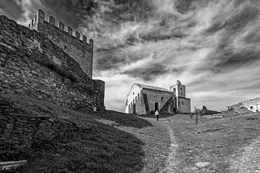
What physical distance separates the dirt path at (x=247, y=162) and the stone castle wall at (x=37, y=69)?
10.5m

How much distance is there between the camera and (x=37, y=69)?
11383mm

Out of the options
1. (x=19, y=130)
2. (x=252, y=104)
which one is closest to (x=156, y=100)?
(x=252, y=104)

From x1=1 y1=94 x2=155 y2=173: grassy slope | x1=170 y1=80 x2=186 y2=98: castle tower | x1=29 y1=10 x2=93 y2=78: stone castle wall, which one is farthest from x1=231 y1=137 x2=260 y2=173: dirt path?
x1=170 y1=80 x2=186 y2=98: castle tower

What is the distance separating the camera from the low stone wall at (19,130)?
542cm

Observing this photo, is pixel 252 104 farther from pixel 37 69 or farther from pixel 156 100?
pixel 37 69

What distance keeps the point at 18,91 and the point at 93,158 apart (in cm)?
609

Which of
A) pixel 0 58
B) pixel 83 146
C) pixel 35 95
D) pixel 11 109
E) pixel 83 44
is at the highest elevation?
pixel 83 44

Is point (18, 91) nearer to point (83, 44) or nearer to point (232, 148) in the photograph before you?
point (232, 148)

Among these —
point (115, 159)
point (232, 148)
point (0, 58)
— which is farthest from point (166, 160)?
point (0, 58)

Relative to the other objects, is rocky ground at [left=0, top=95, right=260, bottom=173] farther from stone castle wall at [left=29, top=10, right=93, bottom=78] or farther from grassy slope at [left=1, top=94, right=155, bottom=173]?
stone castle wall at [left=29, top=10, right=93, bottom=78]

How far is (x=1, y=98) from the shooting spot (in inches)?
239

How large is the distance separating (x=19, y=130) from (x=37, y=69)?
6.41 meters

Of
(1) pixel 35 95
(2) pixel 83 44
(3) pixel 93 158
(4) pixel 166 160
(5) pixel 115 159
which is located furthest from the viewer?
(2) pixel 83 44

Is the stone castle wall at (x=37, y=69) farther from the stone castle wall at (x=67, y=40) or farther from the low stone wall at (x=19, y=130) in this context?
the stone castle wall at (x=67, y=40)
